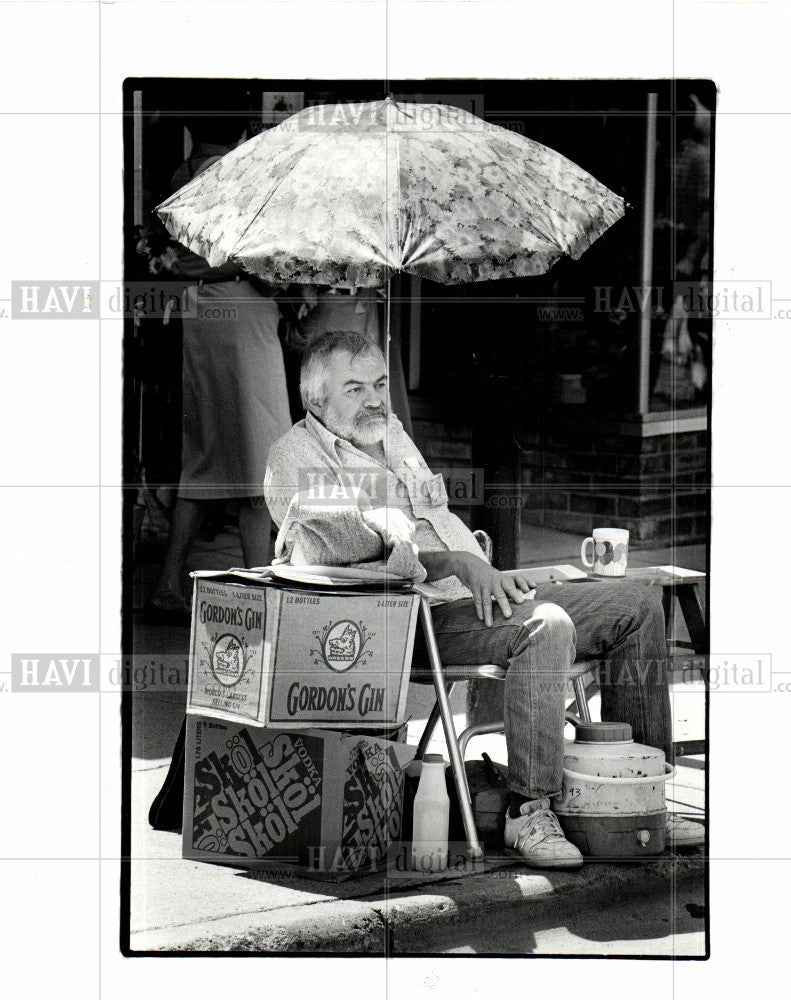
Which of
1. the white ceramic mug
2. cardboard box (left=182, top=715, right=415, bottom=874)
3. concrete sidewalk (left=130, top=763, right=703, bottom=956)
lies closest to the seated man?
concrete sidewalk (left=130, top=763, right=703, bottom=956)

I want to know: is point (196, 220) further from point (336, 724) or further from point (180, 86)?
point (336, 724)

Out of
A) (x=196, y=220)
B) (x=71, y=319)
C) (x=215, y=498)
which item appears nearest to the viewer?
(x=71, y=319)

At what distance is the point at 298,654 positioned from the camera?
4152 mm

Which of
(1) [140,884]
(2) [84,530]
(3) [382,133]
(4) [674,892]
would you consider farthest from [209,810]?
(3) [382,133]

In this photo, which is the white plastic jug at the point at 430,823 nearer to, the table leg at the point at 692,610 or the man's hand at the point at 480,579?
the man's hand at the point at 480,579

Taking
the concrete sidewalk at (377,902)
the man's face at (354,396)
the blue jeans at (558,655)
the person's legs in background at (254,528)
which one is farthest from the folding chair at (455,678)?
the person's legs in background at (254,528)

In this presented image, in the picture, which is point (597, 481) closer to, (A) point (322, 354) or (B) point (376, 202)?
(A) point (322, 354)

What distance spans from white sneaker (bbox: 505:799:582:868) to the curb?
9 centimetres

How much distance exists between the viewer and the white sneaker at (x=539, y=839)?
14.2 ft

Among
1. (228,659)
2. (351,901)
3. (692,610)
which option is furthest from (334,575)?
(692,610)

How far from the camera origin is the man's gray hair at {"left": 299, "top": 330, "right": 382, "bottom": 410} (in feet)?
14.6

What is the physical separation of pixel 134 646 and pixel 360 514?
27.4 inches

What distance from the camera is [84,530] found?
3984mm

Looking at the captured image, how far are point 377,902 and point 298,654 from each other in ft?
2.22
